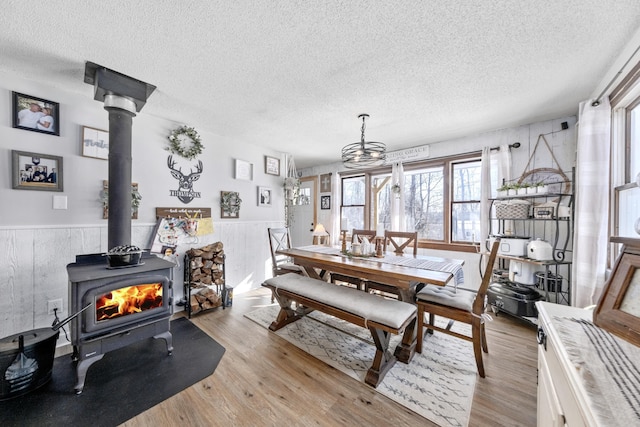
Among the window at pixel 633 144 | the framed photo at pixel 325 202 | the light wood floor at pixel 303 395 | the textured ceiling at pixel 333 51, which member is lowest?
the light wood floor at pixel 303 395

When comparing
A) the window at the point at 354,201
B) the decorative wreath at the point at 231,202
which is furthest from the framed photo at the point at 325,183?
A: the decorative wreath at the point at 231,202

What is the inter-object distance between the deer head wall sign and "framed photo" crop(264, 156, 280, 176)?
1101 millimetres

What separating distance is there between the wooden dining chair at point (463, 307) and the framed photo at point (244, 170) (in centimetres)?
295

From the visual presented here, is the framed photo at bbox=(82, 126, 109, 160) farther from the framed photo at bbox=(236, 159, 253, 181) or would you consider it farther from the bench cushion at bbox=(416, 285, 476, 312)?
the bench cushion at bbox=(416, 285, 476, 312)

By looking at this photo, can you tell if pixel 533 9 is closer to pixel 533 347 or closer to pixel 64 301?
pixel 533 347

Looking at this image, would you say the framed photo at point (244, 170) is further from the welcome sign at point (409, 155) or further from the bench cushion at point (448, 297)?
the bench cushion at point (448, 297)

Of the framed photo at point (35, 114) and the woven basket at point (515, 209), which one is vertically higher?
the framed photo at point (35, 114)

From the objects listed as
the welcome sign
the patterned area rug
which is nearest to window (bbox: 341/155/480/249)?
the welcome sign

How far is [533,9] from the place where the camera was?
138 centimetres

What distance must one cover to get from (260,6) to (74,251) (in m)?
2.73

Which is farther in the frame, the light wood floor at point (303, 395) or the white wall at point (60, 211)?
the white wall at point (60, 211)

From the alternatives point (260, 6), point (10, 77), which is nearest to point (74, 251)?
point (10, 77)

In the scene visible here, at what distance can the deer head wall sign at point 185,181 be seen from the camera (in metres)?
3.04

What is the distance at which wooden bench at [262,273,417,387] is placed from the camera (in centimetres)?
178
